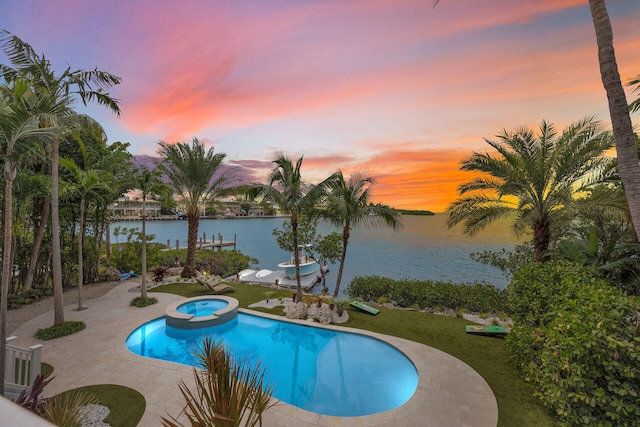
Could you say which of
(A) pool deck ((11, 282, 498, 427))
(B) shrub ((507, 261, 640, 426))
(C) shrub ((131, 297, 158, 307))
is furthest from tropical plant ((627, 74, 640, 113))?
(C) shrub ((131, 297, 158, 307))

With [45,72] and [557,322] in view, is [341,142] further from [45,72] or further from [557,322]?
[557,322]

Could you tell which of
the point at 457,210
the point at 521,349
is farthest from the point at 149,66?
the point at 521,349

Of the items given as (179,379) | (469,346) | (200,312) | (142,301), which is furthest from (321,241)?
(179,379)

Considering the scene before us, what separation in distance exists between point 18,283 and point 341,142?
1959cm

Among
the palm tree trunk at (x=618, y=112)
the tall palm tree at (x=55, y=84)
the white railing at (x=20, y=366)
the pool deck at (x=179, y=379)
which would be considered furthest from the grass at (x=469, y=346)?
the white railing at (x=20, y=366)

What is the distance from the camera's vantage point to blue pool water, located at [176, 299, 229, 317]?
13016mm

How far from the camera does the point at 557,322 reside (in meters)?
5.48

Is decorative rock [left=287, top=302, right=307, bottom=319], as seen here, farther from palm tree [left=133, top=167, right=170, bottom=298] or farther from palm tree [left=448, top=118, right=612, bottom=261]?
palm tree [left=448, top=118, right=612, bottom=261]

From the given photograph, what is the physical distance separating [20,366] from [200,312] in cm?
725

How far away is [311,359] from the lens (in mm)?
9156

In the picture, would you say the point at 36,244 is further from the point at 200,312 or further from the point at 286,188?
the point at 286,188

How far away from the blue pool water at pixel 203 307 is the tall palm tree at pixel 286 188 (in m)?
3.97

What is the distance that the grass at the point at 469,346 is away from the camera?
6141 millimetres

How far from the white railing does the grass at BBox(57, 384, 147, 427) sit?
3.23 ft
